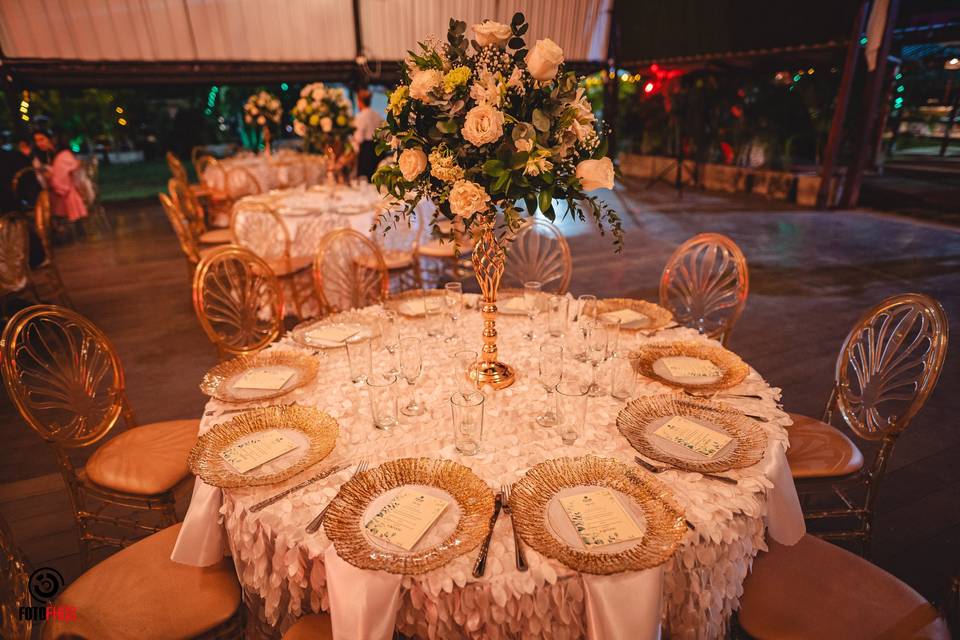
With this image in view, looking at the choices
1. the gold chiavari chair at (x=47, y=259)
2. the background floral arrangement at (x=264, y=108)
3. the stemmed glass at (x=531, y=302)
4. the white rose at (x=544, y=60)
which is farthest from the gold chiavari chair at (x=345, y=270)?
the background floral arrangement at (x=264, y=108)

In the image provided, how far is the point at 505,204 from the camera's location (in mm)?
1556

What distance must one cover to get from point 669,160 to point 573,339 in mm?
10083

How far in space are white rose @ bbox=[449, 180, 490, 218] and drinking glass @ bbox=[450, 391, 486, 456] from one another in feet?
1.65

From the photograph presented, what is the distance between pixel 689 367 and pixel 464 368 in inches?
30.6

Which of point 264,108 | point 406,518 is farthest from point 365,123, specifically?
point 406,518

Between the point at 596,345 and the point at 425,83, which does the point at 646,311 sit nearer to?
the point at 596,345

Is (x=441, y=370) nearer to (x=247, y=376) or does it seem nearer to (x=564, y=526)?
(x=247, y=376)

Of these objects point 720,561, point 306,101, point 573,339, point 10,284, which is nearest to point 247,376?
point 573,339

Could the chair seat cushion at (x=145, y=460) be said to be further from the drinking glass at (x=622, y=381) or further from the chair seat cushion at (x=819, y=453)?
the chair seat cushion at (x=819, y=453)

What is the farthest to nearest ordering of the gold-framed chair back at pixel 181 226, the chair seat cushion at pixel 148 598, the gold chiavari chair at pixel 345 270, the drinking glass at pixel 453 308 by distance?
1. the gold-framed chair back at pixel 181 226
2. the gold chiavari chair at pixel 345 270
3. the drinking glass at pixel 453 308
4. the chair seat cushion at pixel 148 598

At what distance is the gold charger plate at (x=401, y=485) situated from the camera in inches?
43.5

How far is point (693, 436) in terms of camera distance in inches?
58.6

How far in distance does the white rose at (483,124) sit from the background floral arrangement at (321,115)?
11.4 feet

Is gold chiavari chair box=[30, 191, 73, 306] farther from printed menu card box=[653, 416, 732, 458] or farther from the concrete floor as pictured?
printed menu card box=[653, 416, 732, 458]
